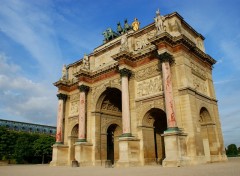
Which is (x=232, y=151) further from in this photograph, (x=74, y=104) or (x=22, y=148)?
(x=22, y=148)

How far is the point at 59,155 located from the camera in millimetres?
28125

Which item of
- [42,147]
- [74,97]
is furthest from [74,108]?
[42,147]

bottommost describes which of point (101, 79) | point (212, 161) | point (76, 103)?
point (212, 161)

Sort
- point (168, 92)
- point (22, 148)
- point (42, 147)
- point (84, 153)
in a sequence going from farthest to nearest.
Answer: point (22, 148) < point (42, 147) < point (84, 153) < point (168, 92)

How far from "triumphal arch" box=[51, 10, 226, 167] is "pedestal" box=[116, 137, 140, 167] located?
3.3 inches

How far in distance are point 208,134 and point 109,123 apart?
37.2 ft

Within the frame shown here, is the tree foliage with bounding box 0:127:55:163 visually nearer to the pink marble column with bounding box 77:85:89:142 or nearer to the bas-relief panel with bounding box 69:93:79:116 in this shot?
the bas-relief panel with bounding box 69:93:79:116

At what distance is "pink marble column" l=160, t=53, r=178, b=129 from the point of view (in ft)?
60.0

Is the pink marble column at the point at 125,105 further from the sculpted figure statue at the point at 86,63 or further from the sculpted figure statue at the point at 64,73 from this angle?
the sculpted figure statue at the point at 64,73

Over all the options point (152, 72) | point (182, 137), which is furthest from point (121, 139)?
point (152, 72)

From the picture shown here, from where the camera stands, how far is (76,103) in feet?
99.9

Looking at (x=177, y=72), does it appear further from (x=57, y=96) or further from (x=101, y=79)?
(x=57, y=96)

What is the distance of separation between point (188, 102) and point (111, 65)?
1057 centimetres

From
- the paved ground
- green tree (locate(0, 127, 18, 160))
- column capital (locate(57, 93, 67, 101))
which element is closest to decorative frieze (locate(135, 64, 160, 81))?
the paved ground
